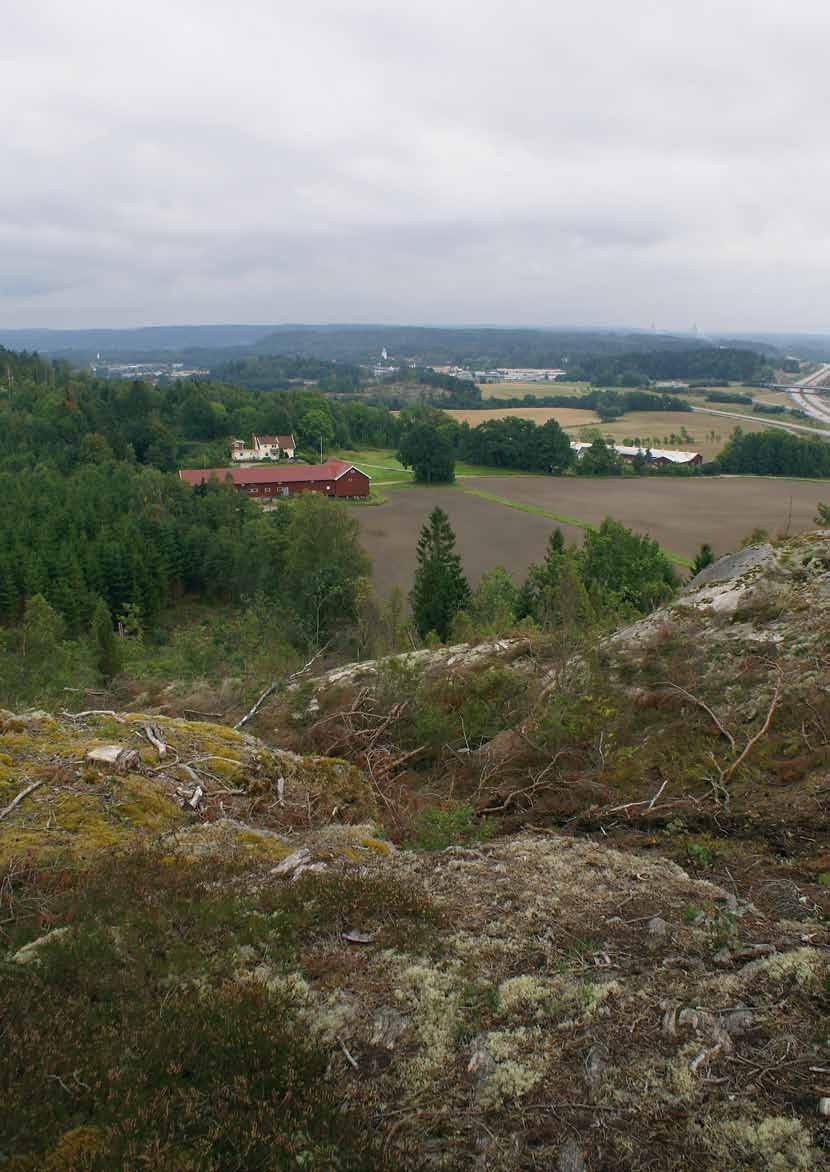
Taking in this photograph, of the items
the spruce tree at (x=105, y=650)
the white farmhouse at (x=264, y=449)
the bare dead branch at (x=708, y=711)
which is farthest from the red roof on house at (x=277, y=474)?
the bare dead branch at (x=708, y=711)

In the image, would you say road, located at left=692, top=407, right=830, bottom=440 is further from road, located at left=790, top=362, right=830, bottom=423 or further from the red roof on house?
the red roof on house

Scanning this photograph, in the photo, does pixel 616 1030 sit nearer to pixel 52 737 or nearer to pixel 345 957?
pixel 345 957

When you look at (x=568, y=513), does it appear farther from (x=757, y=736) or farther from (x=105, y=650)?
(x=757, y=736)

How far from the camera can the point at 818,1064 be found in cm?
400

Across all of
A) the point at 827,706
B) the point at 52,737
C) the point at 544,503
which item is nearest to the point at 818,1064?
the point at 827,706

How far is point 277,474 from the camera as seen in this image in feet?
233

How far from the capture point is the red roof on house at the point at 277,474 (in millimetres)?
68188

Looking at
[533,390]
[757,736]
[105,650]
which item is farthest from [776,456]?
[533,390]

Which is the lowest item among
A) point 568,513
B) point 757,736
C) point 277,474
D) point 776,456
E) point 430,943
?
point 568,513

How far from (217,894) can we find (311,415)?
9764 cm

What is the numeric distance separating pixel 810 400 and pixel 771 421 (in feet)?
149

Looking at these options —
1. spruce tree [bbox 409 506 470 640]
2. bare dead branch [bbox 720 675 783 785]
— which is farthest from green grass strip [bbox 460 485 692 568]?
bare dead branch [bbox 720 675 783 785]

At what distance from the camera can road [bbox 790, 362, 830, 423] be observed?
132375 mm

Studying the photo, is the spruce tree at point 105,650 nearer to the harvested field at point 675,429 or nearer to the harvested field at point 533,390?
the harvested field at point 675,429
